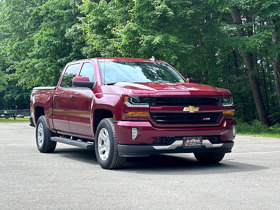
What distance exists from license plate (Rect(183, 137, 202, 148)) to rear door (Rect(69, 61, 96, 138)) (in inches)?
78.6

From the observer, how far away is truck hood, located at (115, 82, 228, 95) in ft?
29.4

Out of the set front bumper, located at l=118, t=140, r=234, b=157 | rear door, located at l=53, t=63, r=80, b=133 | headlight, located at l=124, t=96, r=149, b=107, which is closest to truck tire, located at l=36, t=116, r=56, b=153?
rear door, located at l=53, t=63, r=80, b=133

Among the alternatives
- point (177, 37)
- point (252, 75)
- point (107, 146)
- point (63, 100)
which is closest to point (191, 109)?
point (107, 146)

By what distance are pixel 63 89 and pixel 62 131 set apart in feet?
3.04

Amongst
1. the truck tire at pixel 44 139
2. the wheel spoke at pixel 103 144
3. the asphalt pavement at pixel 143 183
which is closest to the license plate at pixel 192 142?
the asphalt pavement at pixel 143 183

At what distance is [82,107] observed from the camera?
10367 mm

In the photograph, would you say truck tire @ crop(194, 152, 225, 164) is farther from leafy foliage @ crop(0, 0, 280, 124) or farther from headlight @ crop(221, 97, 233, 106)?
leafy foliage @ crop(0, 0, 280, 124)

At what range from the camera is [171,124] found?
898 cm

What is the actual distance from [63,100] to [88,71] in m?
0.98

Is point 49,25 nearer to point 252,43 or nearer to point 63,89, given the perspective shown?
point 252,43

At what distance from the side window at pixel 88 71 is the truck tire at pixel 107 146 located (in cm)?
133

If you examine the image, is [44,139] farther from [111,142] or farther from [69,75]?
[111,142]

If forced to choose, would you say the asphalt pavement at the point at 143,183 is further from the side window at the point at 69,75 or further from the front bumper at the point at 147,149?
the side window at the point at 69,75

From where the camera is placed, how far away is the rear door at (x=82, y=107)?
10148 millimetres
